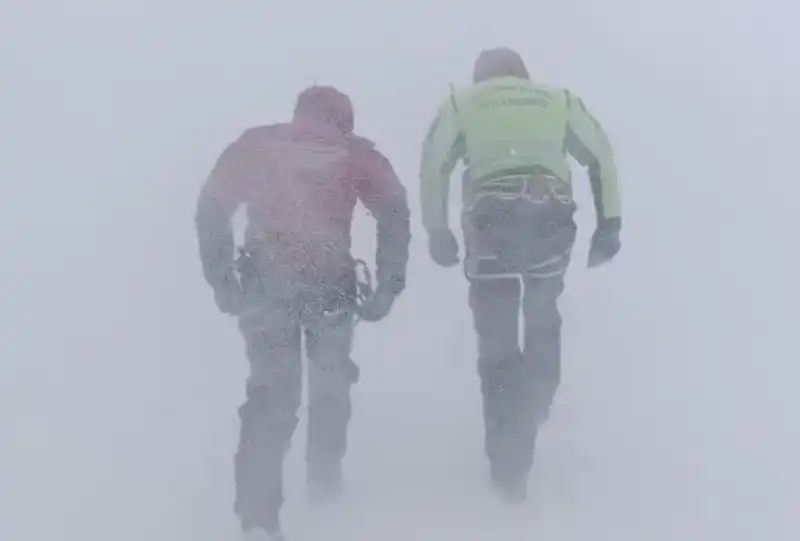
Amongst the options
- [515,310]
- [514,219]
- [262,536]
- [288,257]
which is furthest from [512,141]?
[262,536]

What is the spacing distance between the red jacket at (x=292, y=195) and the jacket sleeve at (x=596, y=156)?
27 centimetres

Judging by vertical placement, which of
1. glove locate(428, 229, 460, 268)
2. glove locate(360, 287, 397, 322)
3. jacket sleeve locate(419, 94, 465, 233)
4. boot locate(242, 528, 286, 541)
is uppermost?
jacket sleeve locate(419, 94, 465, 233)

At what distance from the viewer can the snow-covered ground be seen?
1459 mm

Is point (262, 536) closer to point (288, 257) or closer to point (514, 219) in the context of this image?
point (288, 257)

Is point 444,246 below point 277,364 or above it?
above

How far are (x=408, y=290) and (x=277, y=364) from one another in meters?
0.31

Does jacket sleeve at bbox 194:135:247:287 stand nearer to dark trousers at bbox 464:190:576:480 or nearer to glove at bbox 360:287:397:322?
glove at bbox 360:287:397:322

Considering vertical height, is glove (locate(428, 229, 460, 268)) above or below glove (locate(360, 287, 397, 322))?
above

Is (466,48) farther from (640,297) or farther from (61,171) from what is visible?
(61,171)

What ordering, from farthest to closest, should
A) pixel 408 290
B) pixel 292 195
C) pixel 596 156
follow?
pixel 408 290 → pixel 596 156 → pixel 292 195

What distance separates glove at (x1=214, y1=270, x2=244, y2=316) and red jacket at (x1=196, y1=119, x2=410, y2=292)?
1 cm

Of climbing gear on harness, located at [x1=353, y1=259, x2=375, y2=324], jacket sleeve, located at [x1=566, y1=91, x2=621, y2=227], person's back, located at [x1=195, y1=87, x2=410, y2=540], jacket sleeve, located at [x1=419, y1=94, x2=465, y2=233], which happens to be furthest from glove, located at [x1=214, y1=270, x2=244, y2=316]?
jacket sleeve, located at [x1=566, y1=91, x2=621, y2=227]

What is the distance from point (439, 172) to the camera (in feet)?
4.77

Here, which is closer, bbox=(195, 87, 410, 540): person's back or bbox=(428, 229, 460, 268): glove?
bbox=(195, 87, 410, 540): person's back
